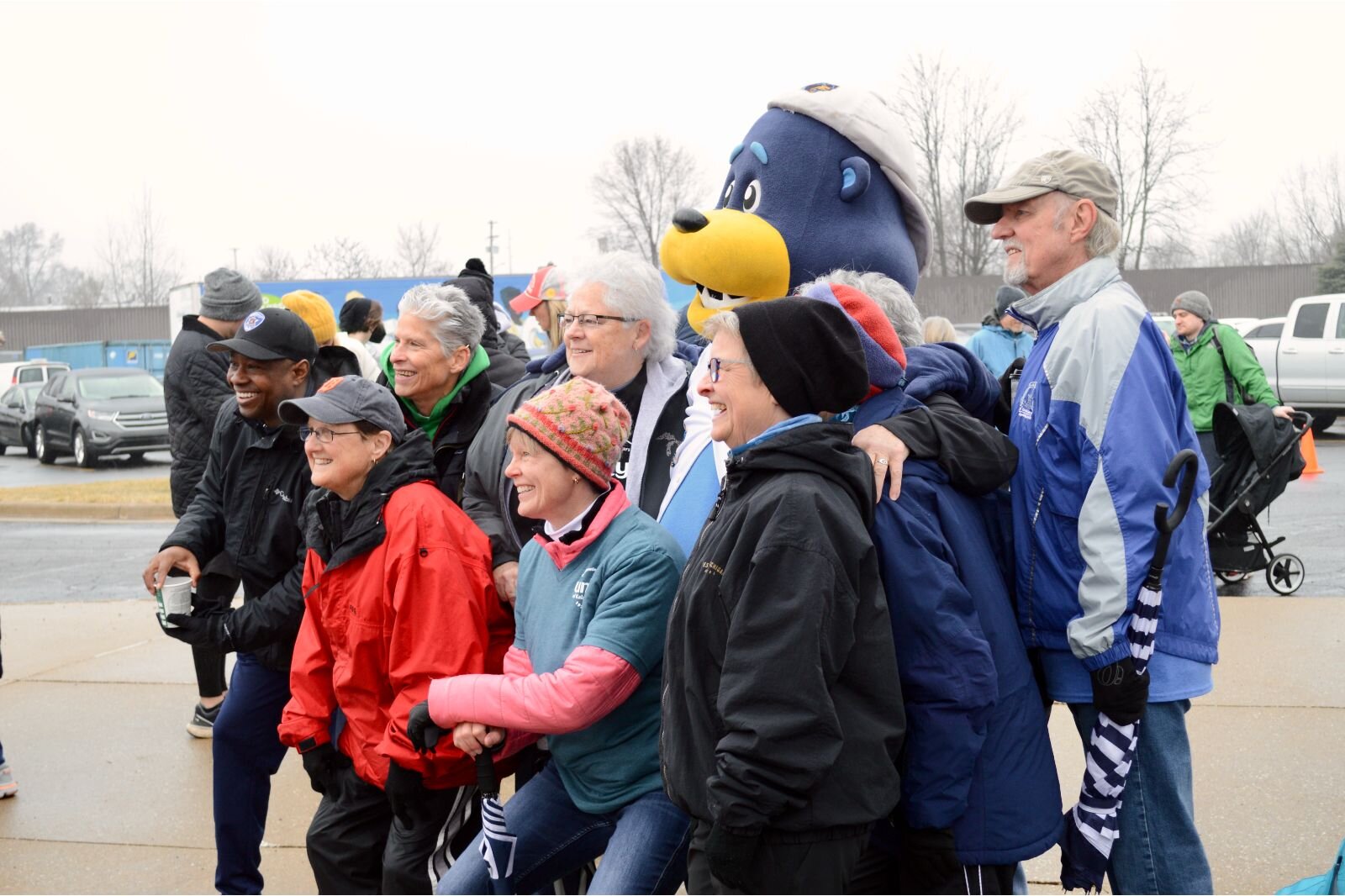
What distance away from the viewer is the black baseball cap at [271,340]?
13.2ft

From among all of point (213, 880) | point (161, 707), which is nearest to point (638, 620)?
point (213, 880)

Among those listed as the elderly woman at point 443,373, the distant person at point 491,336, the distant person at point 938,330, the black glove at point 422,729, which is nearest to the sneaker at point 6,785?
the elderly woman at point 443,373

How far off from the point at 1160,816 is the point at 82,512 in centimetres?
1324

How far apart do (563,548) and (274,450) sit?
141 cm

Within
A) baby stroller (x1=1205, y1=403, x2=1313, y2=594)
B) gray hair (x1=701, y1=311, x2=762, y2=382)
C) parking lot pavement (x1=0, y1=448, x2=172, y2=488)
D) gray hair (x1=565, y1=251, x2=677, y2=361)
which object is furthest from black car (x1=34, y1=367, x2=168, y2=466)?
gray hair (x1=701, y1=311, x2=762, y2=382)

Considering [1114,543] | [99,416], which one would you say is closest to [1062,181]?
[1114,543]

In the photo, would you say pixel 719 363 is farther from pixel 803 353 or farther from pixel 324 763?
pixel 324 763

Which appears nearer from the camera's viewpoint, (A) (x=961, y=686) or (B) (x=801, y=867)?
(B) (x=801, y=867)

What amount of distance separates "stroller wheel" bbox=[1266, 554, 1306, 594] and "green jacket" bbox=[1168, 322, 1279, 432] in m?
0.99

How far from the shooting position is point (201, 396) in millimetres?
5301

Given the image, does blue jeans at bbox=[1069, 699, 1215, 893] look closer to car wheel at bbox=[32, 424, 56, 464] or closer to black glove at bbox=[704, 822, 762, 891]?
black glove at bbox=[704, 822, 762, 891]

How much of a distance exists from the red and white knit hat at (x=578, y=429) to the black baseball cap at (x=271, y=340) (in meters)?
1.37

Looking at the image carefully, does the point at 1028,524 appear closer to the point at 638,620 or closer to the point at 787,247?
the point at 638,620

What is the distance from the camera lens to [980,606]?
8.36 ft
